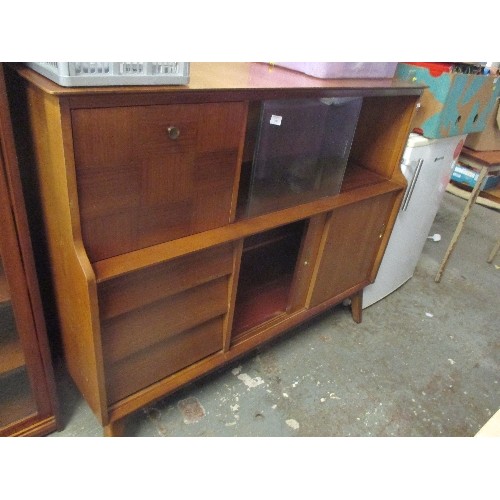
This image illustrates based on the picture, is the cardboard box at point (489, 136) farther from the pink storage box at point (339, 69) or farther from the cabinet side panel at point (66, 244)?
the cabinet side panel at point (66, 244)

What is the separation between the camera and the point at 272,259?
1.74m

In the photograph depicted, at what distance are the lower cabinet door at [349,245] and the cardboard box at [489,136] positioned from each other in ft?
2.62

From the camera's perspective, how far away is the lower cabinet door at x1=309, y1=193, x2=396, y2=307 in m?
1.38

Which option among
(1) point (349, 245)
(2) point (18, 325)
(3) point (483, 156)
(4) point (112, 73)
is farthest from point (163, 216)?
(3) point (483, 156)

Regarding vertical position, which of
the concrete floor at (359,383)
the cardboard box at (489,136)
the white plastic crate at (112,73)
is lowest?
the concrete floor at (359,383)

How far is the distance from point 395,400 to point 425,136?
996 millimetres

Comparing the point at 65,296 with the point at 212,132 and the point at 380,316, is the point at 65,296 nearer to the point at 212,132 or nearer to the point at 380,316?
the point at 212,132

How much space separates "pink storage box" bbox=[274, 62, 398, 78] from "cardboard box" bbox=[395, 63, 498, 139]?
0.23 meters

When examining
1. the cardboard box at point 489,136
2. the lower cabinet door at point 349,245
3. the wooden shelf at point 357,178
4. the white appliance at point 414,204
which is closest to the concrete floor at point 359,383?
the white appliance at point 414,204

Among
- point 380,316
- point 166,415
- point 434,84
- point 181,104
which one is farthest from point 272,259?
point 181,104

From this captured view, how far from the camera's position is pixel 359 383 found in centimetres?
153

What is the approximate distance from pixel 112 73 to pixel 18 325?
2.14 ft

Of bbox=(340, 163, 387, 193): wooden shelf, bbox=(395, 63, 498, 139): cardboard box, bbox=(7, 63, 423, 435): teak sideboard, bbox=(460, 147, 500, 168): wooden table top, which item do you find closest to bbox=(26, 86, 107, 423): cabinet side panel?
bbox=(7, 63, 423, 435): teak sideboard

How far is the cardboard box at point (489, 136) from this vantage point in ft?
6.44
